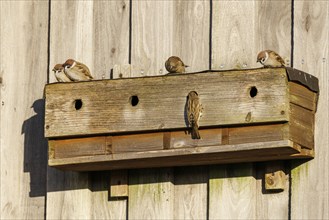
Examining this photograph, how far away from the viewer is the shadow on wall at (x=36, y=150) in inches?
318

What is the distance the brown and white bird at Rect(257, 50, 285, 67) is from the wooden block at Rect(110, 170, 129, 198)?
1022 mm

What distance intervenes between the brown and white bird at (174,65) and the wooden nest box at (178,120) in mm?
114

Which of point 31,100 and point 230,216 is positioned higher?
point 31,100

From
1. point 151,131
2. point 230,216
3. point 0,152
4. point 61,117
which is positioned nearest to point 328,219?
point 230,216

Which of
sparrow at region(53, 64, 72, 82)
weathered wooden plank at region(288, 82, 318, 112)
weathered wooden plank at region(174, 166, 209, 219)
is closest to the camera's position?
weathered wooden plank at region(288, 82, 318, 112)

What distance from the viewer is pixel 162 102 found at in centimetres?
745

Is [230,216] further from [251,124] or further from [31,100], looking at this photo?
[31,100]

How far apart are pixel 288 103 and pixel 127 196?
118 cm

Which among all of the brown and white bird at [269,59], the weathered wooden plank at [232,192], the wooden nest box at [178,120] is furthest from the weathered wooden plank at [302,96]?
the weathered wooden plank at [232,192]

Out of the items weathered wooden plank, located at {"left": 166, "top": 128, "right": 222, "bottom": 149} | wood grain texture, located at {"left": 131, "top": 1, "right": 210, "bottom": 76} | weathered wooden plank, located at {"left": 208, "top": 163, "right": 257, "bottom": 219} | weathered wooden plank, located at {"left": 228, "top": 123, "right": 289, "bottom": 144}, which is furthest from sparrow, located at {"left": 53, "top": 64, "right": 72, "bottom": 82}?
weathered wooden plank, located at {"left": 228, "top": 123, "right": 289, "bottom": 144}

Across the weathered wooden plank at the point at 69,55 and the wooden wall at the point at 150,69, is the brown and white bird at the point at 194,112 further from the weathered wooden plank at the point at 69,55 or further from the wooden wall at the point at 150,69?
the weathered wooden plank at the point at 69,55

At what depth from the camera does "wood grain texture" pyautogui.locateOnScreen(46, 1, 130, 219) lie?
785cm

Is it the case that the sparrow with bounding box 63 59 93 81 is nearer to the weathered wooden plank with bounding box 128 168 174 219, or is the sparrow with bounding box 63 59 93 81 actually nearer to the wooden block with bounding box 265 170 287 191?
the weathered wooden plank with bounding box 128 168 174 219

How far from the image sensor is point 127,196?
7.75m
